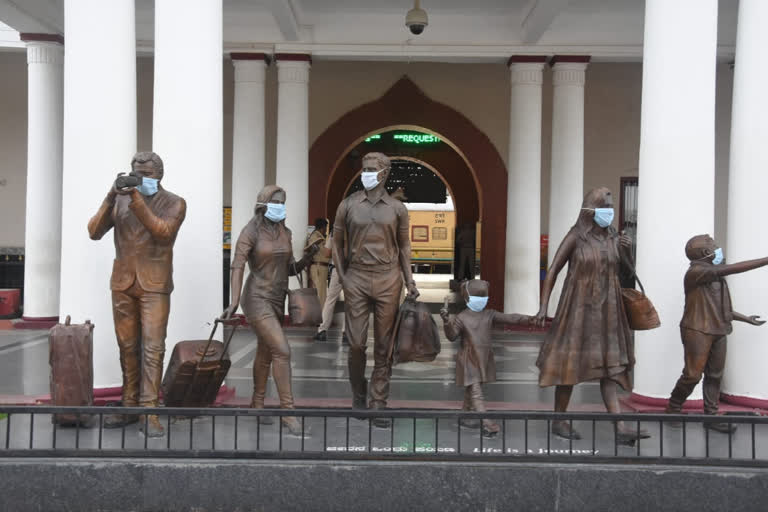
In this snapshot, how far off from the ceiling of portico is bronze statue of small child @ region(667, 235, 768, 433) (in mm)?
7103

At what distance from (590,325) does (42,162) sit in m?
9.87

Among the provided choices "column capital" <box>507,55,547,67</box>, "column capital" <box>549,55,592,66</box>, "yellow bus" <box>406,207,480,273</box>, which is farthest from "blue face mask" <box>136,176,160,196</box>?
"yellow bus" <box>406,207,480,273</box>

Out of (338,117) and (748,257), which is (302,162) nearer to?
(338,117)

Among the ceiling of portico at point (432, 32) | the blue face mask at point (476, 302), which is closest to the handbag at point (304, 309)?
the blue face mask at point (476, 302)

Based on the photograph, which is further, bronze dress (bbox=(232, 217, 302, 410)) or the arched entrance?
the arched entrance

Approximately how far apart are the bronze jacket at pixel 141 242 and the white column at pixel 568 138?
8.52 meters

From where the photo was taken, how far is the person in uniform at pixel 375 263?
6.37m

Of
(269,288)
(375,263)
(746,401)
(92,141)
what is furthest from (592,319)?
(92,141)

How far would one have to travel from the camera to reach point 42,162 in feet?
41.5

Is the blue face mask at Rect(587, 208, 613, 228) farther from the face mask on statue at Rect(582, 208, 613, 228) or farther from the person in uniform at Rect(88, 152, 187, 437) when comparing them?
the person in uniform at Rect(88, 152, 187, 437)

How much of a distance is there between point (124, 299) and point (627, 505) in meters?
3.92

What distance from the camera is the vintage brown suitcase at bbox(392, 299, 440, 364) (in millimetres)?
6227

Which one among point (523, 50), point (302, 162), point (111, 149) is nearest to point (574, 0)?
point (523, 50)

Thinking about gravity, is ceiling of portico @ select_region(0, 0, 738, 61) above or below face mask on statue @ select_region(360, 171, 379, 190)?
above
